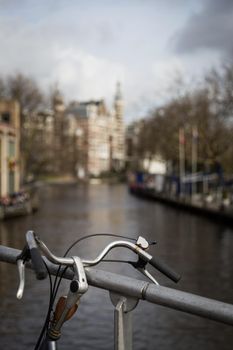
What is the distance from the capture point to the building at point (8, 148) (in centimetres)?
5469

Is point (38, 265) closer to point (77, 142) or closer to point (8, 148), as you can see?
point (8, 148)

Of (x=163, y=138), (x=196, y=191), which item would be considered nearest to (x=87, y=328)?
(x=196, y=191)

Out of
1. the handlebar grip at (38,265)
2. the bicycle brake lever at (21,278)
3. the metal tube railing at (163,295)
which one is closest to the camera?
the metal tube railing at (163,295)

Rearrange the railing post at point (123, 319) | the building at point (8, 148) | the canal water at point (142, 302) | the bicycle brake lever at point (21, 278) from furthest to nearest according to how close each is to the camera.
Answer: the building at point (8, 148) < the canal water at point (142, 302) < the railing post at point (123, 319) < the bicycle brake lever at point (21, 278)

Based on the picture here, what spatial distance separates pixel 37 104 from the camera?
255 feet

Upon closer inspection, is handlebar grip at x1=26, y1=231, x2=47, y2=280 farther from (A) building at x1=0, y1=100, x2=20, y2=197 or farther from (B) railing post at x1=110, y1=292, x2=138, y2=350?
(A) building at x1=0, y1=100, x2=20, y2=197

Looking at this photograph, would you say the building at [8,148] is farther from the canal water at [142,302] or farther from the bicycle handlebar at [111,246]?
the bicycle handlebar at [111,246]

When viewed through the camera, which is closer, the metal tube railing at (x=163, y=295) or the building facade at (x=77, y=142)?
the metal tube railing at (x=163, y=295)

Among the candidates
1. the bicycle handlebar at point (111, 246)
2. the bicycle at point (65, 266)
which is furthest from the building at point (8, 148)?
the bicycle handlebar at point (111, 246)

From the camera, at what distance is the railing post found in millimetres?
2904

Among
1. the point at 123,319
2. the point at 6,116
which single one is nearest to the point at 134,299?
the point at 123,319

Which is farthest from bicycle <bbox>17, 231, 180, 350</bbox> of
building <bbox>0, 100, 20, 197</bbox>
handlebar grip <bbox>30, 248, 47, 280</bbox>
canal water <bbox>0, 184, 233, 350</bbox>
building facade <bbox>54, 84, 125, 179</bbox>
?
building facade <bbox>54, 84, 125, 179</bbox>

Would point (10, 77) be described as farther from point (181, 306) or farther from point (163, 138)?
point (181, 306)

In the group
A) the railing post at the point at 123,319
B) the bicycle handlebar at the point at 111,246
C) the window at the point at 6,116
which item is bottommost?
the railing post at the point at 123,319
